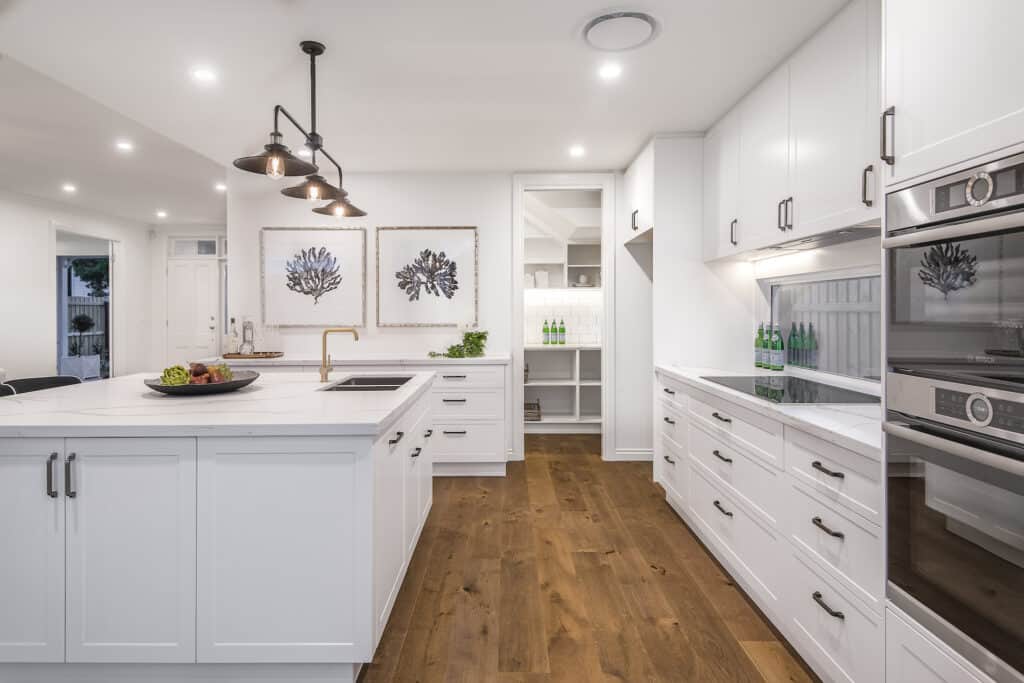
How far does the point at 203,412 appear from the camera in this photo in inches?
71.0

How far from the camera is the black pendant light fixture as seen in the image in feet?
6.57

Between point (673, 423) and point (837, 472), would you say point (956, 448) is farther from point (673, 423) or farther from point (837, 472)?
point (673, 423)

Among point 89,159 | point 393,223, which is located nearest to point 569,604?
point 393,223

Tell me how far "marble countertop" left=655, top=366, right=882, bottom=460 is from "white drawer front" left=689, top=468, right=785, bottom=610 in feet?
1.60

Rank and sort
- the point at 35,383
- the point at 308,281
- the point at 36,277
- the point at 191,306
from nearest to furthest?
the point at 35,383
the point at 308,281
the point at 36,277
the point at 191,306

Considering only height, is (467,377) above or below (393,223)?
below

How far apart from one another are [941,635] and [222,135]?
4.41 m

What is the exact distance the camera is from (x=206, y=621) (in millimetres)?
1639

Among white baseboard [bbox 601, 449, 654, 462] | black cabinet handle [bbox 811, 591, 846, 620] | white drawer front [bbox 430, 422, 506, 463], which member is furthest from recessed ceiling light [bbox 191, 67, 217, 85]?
white baseboard [bbox 601, 449, 654, 462]

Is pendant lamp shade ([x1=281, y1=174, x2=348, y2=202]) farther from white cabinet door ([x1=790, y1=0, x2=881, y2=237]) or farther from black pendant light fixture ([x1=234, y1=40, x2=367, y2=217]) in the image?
white cabinet door ([x1=790, y1=0, x2=881, y2=237])

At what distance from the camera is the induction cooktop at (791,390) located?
6.88ft

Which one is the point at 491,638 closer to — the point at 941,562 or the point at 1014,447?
the point at 941,562

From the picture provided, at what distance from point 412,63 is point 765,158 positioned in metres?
1.86

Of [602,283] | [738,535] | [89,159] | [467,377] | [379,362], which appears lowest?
[738,535]
